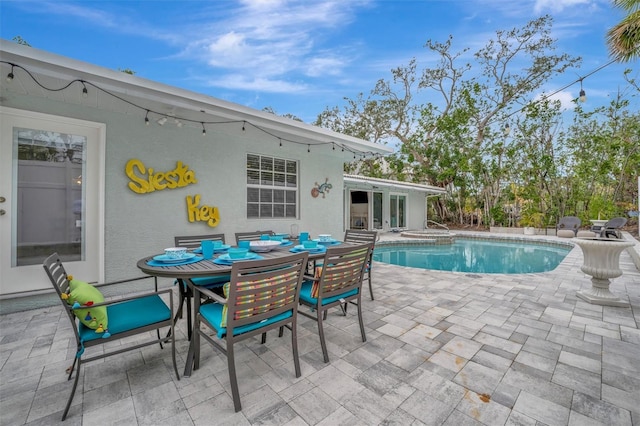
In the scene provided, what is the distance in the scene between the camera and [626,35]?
4.86 meters

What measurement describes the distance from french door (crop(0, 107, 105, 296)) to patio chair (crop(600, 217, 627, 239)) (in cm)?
1335

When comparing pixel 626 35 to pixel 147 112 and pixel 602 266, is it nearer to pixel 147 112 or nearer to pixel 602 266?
pixel 602 266

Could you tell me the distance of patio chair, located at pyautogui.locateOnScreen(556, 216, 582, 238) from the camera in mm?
11047

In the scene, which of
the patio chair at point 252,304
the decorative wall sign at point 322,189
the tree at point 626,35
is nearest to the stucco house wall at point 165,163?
the decorative wall sign at point 322,189

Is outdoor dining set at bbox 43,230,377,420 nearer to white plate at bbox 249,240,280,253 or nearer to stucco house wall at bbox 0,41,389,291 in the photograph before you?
white plate at bbox 249,240,280,253

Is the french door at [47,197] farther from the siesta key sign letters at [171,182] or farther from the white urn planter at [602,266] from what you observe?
the white urn planter at [602,266]

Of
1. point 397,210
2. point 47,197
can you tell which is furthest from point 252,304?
point 397,210

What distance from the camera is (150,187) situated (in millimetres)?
4160

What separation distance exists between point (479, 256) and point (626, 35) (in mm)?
5957

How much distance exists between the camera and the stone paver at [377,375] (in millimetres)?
1653

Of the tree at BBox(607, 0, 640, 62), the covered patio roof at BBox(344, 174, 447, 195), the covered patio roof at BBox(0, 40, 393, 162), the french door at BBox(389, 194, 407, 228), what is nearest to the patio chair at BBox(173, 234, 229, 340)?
the covered patio roof at BBox(0, 40, 393, 162)

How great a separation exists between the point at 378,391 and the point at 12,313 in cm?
428

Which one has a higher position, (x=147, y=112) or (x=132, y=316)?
(x=147, y=112)

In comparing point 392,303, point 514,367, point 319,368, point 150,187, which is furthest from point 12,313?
point 514,367
